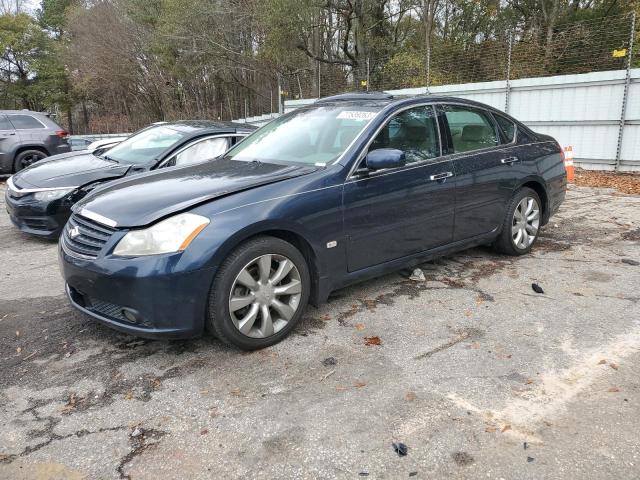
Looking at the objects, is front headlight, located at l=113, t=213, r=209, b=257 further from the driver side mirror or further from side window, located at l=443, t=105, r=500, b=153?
side window, located at l=443, t=105, r=500, b=153

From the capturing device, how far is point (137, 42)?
109 ft

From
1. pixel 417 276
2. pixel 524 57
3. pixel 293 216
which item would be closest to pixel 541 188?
pixel 417 276

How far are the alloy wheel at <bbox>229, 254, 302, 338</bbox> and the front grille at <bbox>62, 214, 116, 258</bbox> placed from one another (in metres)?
0.89

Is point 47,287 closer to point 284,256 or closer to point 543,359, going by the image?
point 284,256

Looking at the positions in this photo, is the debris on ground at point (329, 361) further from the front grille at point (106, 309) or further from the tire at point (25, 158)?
the tire at point (25, 158)

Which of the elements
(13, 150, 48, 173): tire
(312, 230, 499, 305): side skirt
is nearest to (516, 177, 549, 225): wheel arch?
(312, 230, 499, 305): side skirt

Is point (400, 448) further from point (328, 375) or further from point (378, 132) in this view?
point (378, 132)

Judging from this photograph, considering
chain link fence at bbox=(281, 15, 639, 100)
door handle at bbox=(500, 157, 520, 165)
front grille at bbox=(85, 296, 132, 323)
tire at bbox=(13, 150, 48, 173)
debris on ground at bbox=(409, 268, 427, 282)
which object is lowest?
debris on ground at bbox=(409, 268, 427, 282)

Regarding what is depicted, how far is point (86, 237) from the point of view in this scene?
3.32m

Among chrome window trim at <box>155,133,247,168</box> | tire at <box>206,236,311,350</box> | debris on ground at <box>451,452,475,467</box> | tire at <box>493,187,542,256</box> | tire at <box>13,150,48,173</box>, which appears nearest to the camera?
debris on ground at <box>451,452,475,467</box>

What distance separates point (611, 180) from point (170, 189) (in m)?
9.56

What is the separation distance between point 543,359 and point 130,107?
43.4 meters

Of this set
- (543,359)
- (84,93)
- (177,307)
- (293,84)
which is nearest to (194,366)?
(177,307)

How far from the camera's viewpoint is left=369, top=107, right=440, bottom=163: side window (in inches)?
158
